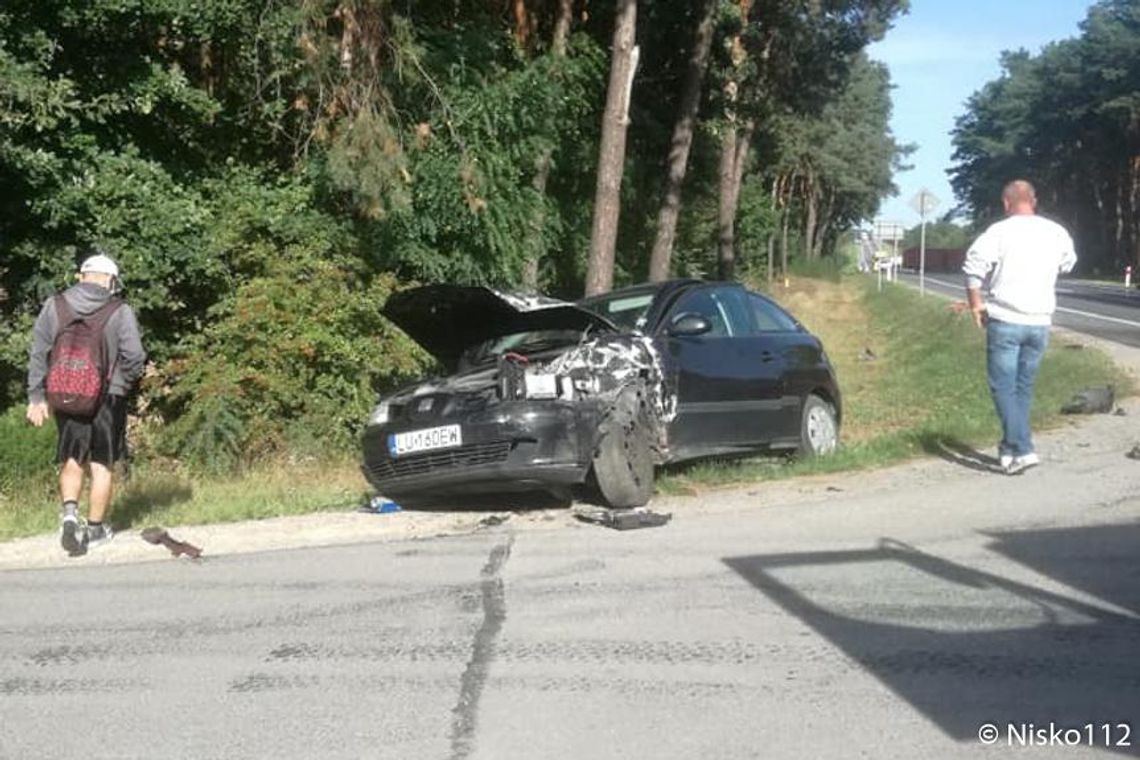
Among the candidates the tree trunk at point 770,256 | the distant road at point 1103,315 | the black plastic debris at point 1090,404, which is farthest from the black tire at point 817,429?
the tree trunk at point 770,256

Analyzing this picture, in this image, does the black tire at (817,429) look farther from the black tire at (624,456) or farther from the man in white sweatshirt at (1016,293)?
the black tire at (624,456)

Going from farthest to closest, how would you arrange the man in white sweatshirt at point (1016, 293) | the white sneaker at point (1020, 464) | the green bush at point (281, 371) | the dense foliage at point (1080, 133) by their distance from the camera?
1. the dense foliage at point (1080, 133)
2. the green bush at point (281, 371)
3. the white sneaker at point (1020, 464)
4. the man in white sweatshirt at point (1016, 293)

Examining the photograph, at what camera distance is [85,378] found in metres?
7.54

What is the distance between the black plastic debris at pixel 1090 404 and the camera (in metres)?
11.9

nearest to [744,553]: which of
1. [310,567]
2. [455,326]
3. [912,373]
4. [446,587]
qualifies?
[446,587]

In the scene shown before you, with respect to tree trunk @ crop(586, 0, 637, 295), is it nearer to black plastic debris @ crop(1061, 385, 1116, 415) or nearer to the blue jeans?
black plastic debris @ crop(1061, 385, 1116, 415)

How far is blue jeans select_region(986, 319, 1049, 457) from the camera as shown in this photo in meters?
8.88

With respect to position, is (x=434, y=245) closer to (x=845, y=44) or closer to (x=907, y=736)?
(x=907, y=736)

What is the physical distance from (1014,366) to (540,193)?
8531 mm

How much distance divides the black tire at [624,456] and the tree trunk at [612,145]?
8967mm

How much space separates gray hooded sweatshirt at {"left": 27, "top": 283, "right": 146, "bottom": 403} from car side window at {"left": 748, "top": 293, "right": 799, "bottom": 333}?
4.91m

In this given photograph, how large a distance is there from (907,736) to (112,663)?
10.5 feet

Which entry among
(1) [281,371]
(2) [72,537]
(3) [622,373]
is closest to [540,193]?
(1) [281,371]

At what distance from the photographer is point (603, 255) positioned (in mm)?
18375
